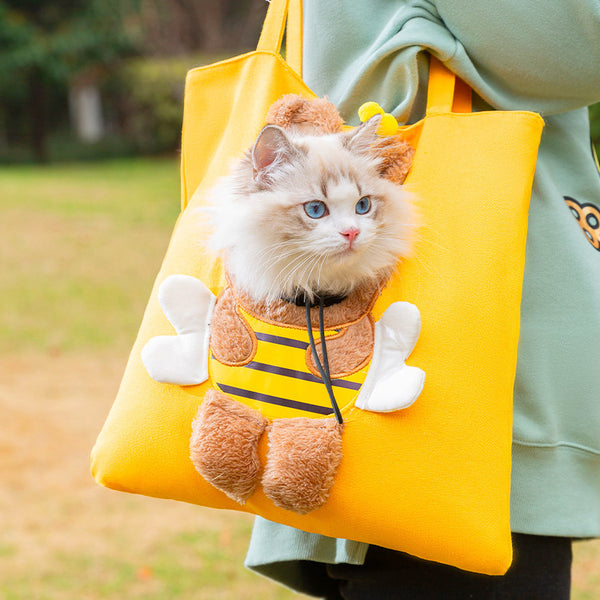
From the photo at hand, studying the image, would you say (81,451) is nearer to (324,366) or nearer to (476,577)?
(476,577)

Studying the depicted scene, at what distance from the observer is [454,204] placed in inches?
45.2

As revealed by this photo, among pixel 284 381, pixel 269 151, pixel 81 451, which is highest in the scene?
pixel 269 151

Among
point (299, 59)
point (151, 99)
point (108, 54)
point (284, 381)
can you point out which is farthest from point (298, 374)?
point (108, 54)

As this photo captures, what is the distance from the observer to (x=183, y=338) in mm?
1188

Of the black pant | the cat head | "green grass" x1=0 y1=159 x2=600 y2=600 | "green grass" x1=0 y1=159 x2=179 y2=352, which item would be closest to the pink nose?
the cat head

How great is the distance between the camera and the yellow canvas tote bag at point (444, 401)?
1090mm

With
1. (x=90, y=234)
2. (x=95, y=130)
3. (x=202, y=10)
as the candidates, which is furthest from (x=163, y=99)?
(x=90, y=234)

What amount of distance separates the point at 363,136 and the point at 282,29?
1.11 feet

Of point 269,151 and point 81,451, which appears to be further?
point 81,451

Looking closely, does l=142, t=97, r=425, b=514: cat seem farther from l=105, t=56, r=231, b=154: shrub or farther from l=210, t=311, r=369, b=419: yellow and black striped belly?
l=105, t=56, r=231, b=154: shrub

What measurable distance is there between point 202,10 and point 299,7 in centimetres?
1534

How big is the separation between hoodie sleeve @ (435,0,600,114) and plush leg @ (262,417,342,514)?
602mm

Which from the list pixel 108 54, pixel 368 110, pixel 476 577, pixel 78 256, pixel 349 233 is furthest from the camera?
pixel 108 54

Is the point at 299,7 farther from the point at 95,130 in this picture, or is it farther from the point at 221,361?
the point at 95,130
